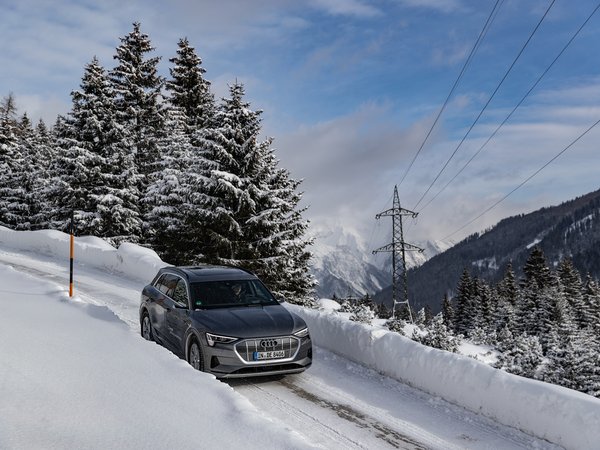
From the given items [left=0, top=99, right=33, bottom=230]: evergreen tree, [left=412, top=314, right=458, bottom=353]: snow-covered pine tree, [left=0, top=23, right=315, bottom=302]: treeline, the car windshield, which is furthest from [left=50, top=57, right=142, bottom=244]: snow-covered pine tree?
the car windshield

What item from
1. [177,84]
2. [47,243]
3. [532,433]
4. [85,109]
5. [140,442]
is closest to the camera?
[140,442]

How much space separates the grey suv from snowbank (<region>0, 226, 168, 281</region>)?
10.5 metres

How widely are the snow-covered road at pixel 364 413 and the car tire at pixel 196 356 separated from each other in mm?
662

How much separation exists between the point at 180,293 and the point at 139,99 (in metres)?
29.1

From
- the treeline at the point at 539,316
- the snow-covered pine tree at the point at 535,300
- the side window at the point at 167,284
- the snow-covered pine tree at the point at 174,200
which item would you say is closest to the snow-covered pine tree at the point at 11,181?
the snow-covered pine tree at the point at 174,200

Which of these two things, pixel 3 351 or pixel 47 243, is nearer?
Result: pixel 3 351

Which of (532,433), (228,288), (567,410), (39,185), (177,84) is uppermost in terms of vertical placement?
(177,84)

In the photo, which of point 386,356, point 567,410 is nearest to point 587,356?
point 386,356

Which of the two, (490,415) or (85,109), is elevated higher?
(85,109)

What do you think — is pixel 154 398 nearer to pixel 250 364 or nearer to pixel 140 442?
pixel 140 442

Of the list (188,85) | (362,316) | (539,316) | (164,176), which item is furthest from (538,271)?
(362,316)

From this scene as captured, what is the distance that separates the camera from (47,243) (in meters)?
25.5

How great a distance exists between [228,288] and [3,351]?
346 cm

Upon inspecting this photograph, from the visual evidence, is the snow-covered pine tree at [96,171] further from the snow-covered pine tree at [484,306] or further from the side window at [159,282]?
the snow-covered pine tree at [484,306]
